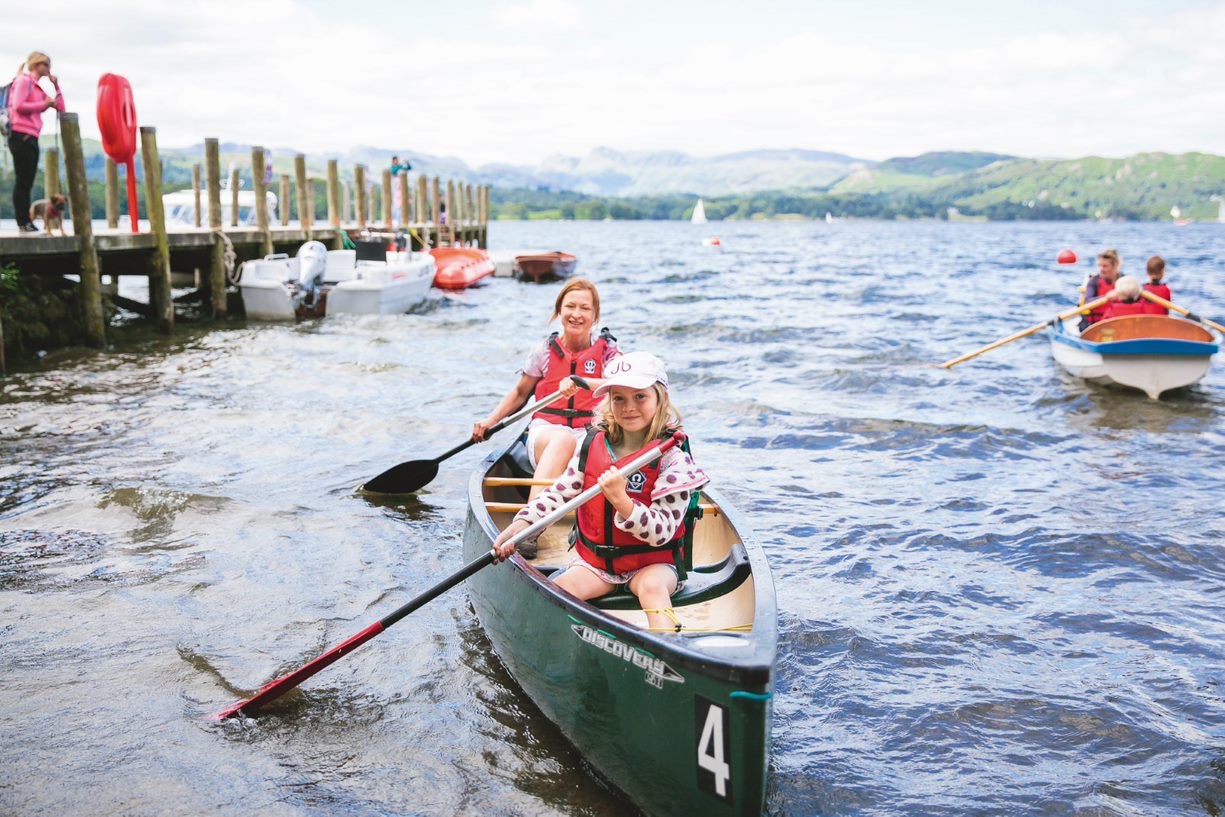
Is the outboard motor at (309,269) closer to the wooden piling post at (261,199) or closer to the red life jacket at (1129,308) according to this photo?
the wooden piling post at (261,199)

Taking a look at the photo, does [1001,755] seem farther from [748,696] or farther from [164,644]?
[164,644]

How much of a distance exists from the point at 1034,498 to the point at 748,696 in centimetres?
604

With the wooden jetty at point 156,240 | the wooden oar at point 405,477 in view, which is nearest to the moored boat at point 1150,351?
the wooden oar at point 405,477

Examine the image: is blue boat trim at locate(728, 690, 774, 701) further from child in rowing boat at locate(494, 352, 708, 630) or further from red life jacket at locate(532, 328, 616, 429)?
red life jacket at locate(532, 328, 616, 429)

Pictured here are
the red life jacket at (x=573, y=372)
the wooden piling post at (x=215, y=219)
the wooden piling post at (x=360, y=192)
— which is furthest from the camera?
the wooden piling post at (x=360, y=192)

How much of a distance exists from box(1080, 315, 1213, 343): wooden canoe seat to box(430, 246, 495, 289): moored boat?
57.6 ft

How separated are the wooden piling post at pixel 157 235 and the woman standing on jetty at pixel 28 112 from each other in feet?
7.54

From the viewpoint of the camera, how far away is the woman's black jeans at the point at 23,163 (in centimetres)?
1216

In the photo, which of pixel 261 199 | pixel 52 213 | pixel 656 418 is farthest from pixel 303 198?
pixel 656 418

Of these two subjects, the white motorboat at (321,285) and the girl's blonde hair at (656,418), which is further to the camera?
the white motorboat at (321,285)

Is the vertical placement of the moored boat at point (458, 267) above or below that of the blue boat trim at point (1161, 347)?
above

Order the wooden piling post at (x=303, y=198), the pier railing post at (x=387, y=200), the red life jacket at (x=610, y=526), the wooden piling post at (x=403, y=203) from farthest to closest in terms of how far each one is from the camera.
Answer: the wooden piling post at (x=403, y=203)
the pier railing post at (x=387, y=200)
the wooden piling post at (x=303, y=198)
the red life jacket at (x=610, y=526)

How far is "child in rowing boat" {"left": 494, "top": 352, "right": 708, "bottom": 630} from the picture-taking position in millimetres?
4258

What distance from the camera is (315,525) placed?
7309 mm
